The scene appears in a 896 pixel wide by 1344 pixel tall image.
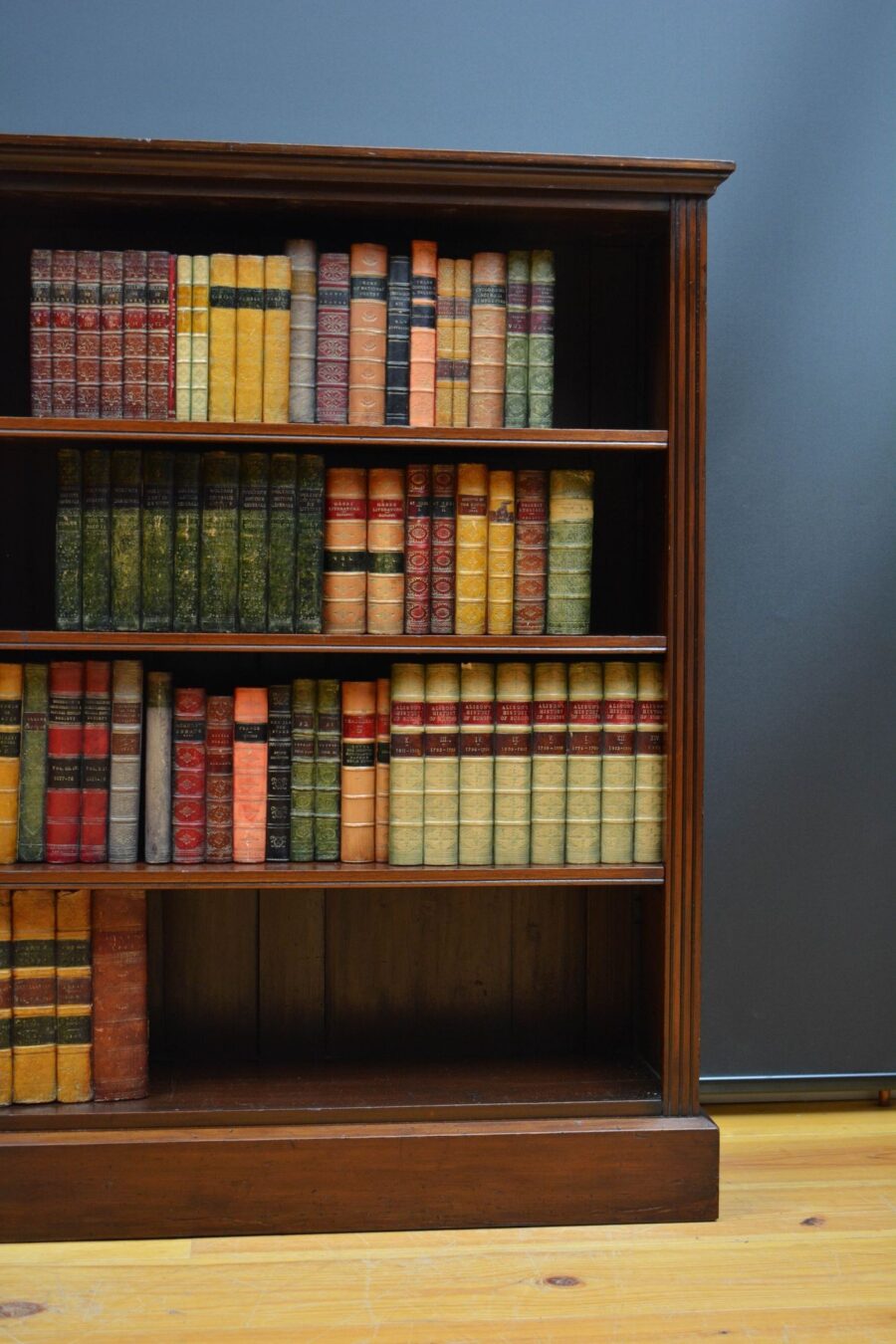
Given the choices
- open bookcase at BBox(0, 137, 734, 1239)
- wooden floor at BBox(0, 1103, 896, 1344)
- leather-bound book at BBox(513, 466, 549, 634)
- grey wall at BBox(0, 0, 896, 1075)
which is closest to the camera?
wooden floor at BBox(0, 1103, 896, 1344)

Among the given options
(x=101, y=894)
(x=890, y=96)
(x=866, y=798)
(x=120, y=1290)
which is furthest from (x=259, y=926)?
(x=890, y=96)

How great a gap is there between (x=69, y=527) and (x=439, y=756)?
72 centimetres

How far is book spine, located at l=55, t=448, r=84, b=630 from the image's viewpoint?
1.95 metres

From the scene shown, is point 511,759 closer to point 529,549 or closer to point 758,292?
point 529,549

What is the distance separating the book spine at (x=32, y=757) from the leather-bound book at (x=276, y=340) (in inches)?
22.7

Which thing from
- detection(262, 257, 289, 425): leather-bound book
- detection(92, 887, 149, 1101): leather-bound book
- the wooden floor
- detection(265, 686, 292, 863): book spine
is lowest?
the wooden floor

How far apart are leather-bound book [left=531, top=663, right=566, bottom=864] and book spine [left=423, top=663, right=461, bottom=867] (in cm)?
14

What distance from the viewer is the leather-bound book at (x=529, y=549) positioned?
2.02m

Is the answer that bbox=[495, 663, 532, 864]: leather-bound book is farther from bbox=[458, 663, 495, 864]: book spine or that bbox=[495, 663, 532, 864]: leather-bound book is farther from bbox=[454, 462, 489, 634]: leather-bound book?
bbox=[454, 462, 489, 634]: leather-bound book

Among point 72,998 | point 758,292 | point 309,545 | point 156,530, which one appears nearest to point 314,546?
point 309,545

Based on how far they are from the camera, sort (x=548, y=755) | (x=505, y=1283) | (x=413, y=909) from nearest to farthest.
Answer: (x=505, y=1283) → (x=548, y=755) → (x=413, y=909)

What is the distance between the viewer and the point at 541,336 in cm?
201

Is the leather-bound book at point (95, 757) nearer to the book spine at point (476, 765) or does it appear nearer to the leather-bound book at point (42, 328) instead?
the leather-bound book at point (42, 328)

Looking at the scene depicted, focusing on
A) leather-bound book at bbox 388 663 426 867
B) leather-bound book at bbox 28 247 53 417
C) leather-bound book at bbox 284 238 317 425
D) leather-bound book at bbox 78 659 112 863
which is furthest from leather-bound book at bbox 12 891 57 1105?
leather-bound book at bbox 284 238 317 425
